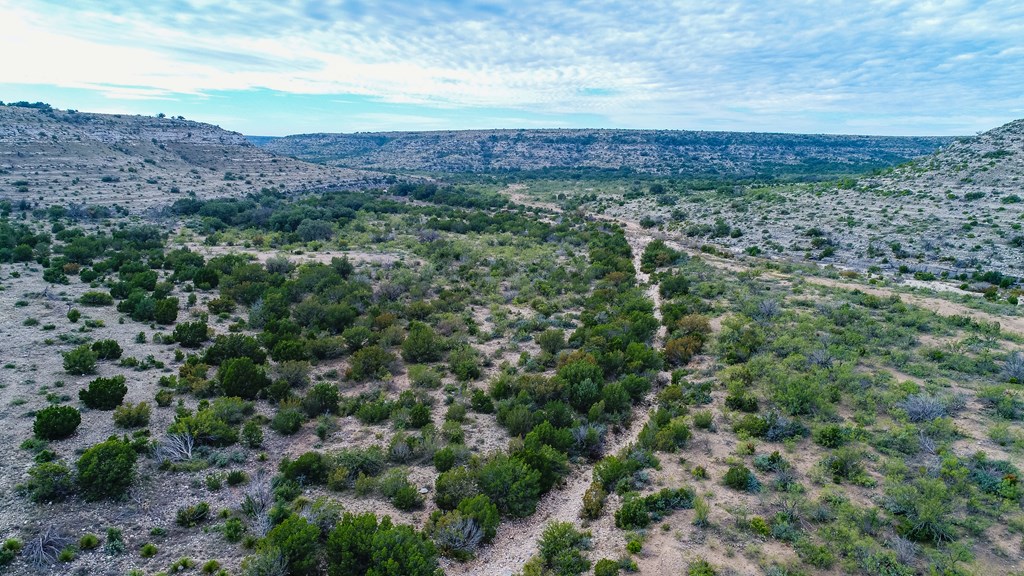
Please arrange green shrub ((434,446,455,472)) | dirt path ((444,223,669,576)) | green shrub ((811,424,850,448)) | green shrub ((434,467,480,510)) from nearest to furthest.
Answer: dirt path ((444,223,669,576))
green shrub ((434,467,480,510))
green shrub ((811,424,850,448))
green shrub ((434,446,455,472))

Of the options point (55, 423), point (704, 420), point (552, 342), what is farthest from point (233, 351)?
point (704, 420)

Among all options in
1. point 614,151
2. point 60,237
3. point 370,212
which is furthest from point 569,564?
point 614,151

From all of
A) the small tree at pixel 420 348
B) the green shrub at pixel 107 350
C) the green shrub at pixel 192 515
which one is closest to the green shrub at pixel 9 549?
the green shrub at pixel 192 515

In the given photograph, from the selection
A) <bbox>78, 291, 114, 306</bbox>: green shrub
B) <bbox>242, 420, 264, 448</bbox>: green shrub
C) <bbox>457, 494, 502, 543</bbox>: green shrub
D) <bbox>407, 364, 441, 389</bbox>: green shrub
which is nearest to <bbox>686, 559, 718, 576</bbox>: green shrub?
<bbox>457, 494, 502, 543</bbox>: green shrub

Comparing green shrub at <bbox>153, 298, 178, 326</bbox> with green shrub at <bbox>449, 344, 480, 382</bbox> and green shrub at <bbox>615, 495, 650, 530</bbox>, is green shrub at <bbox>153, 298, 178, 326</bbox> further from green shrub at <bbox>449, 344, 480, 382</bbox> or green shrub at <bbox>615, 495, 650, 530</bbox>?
green shrub at <bbox>615, 495, 650, 530</bbox>

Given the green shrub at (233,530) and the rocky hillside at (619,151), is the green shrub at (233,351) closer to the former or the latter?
the green shrub at (233,530)

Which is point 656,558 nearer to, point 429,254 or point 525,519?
point 525,519
